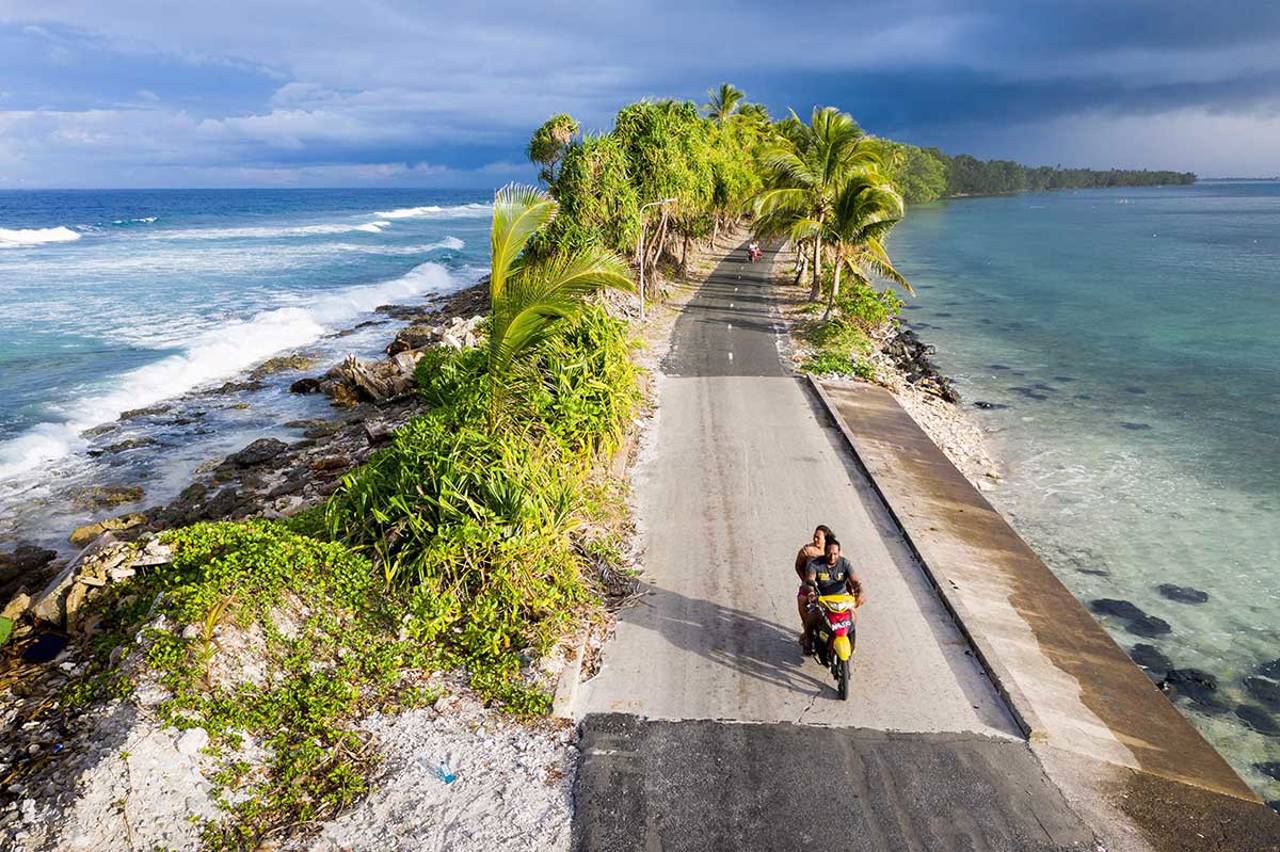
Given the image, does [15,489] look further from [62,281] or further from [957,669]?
[62,281]

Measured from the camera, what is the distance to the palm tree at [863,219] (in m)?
25.7

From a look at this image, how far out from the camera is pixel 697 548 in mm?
11336

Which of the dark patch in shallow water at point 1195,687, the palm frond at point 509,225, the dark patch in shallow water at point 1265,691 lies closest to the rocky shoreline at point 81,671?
the palm frond at point 509,225

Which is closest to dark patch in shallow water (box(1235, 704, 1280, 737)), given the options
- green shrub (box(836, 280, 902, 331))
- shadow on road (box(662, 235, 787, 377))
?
shadow on road (box(662, 235, 787, 377))

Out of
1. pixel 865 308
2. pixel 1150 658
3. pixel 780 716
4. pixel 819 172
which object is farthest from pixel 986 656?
pixel 819 172

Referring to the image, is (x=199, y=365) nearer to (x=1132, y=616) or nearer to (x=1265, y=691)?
(x=1132, y=616)

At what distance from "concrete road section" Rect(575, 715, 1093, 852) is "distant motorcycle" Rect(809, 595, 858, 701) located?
0.64 m

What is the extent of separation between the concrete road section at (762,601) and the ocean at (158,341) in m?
12.3

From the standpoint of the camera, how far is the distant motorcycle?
26.2 ft

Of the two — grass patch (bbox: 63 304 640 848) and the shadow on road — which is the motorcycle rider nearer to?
grass patch (bbox: 63 304 640 848)

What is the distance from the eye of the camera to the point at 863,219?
86.5 ft

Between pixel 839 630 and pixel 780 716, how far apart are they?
3.47ft

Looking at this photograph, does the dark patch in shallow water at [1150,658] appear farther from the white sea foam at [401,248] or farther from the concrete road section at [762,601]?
the white sea foam at [401,248]

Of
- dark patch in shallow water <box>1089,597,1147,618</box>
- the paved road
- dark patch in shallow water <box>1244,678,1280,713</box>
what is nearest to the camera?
the paved road
